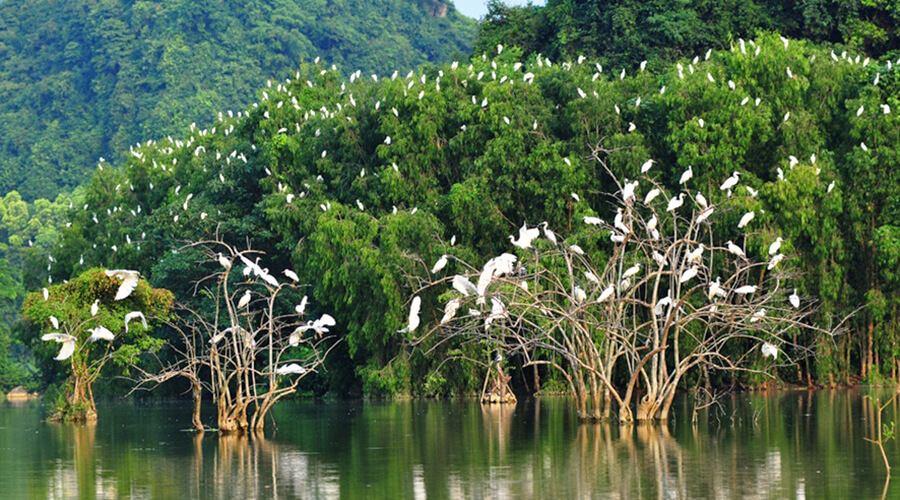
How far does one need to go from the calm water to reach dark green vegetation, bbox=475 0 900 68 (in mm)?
12042

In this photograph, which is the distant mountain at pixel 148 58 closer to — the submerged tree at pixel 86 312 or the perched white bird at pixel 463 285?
the submerged tree at pixel 86 312

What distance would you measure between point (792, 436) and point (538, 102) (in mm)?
13725

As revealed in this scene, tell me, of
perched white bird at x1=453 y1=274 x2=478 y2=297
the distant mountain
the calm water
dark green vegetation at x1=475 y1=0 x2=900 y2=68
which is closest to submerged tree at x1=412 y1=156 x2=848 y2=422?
perched white bird at x1=453 y1=274 x2=478 y2=297

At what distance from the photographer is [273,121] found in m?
33.3

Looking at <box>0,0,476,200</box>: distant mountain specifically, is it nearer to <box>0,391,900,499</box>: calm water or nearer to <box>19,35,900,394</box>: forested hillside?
<box>19,35,900,394</box>: forested hillside

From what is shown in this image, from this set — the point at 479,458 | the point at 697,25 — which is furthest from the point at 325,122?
the point at 479,458

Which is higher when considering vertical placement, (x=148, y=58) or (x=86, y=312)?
(x=148, y=58)

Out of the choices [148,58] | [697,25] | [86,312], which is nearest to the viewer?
[86,312]

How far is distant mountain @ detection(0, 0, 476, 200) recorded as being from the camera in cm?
6638

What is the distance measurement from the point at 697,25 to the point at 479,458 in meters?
20.6

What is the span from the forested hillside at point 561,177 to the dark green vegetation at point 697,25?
1.56 m

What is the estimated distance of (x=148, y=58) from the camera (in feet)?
225

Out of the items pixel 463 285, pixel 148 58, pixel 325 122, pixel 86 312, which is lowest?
pixel 463 285

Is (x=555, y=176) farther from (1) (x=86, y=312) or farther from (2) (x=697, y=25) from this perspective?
(1) (x=86, y=312)
